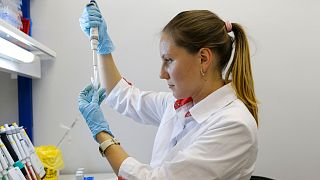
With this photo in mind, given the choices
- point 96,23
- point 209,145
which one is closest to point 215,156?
point 209,145

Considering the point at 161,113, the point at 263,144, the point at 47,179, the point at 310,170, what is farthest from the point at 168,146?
the point at 310,170

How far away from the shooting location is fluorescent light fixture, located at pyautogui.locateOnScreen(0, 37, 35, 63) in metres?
1.22

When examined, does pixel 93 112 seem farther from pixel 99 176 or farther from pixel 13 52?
pixel 99 176

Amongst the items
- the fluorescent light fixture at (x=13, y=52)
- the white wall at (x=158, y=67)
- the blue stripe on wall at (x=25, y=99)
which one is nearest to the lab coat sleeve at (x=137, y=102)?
the white wall at (x=158, y=67)

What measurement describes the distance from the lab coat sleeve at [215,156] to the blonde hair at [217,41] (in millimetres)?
177

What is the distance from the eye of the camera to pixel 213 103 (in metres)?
1.10

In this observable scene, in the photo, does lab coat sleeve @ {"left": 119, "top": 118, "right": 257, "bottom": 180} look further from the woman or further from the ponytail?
the ponytail

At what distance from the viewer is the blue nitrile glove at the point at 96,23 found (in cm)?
133

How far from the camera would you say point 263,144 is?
6.19ft

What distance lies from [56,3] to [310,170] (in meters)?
1.86

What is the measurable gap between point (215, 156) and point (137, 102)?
0.63m

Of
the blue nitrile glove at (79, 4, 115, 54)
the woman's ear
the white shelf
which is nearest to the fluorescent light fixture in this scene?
A: the white shelf

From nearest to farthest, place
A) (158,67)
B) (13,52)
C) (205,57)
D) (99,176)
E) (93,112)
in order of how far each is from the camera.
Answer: (205,57)
(93,112)
(13,52)
(99,176)
(158,67)

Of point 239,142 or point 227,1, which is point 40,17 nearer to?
point 227,1
